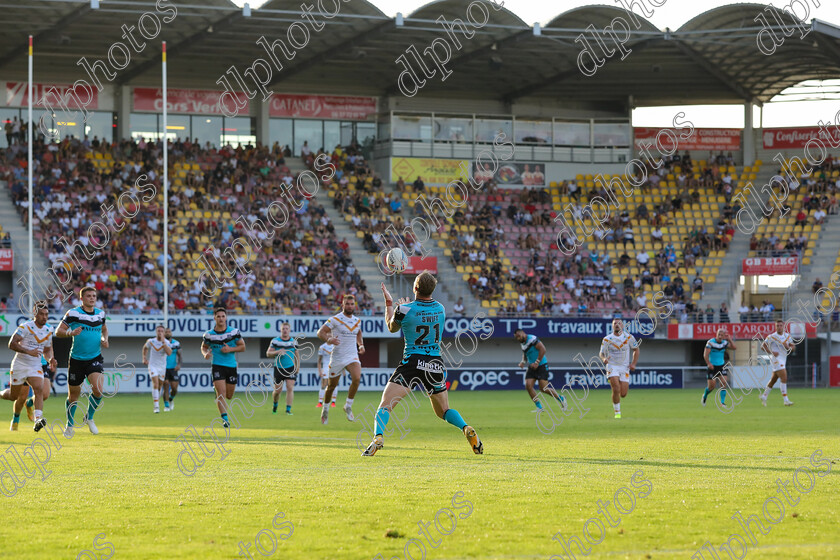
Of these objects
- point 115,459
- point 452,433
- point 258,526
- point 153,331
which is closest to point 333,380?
point 452,433

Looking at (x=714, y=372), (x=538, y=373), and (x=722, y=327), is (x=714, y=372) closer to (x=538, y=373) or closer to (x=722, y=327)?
(x=538, y=373)

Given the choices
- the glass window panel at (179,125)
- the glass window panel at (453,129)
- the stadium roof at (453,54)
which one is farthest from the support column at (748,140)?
the glass window panel at (179,125)

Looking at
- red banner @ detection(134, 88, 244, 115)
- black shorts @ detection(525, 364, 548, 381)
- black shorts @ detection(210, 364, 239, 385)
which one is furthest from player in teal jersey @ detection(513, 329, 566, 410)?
red banner @ detection(134, 88, 244, 115)

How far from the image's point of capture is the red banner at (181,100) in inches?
2156

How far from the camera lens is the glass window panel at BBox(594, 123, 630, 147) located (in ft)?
193

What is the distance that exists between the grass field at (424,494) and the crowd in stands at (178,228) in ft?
78.5

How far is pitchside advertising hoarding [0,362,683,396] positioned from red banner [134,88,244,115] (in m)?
16.1

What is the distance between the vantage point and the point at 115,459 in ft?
50.5

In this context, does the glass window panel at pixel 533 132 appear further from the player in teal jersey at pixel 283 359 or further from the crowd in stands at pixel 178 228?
the player in teal jersey at pixel 283 359

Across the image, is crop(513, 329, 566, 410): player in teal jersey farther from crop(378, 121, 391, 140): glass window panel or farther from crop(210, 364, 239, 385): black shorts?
crop(378, 121, 391, 140): glass window panel

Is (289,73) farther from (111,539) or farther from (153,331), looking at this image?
(111,539)

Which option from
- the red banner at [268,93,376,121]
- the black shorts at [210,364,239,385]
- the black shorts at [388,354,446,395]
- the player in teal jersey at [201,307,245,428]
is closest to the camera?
the black shorts at [388,354,446,395]

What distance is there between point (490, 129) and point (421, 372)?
45.4 meters

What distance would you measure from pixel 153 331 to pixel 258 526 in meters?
33.6
